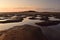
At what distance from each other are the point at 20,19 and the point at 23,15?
7 cm

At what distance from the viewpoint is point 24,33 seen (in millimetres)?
1680

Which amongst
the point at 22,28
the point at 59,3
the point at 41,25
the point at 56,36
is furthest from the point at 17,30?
the point at 59,3

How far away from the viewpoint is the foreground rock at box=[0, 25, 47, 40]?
64.5 inches

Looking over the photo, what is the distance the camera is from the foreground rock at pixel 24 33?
164 cm

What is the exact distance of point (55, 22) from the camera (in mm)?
1794

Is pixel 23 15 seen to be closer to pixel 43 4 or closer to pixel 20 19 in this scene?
pixel 20 19

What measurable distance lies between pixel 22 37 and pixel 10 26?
0.80 feet

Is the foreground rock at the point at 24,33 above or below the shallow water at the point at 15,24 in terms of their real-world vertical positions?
below

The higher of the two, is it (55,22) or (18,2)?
(18,2)

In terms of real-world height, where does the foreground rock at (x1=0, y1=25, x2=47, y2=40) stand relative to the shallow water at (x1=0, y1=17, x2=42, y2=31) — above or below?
below

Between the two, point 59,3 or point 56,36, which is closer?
point 56,36

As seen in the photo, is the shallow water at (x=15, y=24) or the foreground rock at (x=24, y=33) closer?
the foreground rock at (x=24, y=33)

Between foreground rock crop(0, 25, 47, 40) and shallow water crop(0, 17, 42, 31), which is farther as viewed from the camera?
shallow water crop(0, 17, 42, 31)

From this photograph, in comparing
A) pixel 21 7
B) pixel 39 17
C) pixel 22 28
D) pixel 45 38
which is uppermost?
pixel 21 7
